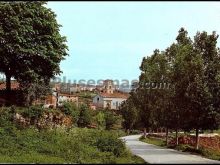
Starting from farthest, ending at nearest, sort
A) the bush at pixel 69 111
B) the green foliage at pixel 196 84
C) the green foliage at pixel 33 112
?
the bush at pixel 69 111, the green foliage at pixel 33 112, the green foliage at pixel 196 84

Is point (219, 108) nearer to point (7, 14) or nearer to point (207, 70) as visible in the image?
point (207, 70)

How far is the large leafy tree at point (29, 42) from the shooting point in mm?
33188

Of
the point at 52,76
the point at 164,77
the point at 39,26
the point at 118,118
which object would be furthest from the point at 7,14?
the point at 118,118

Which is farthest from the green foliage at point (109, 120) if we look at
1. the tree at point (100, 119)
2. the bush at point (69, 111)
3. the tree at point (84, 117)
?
the bush at point (69, 111)

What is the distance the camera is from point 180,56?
3619 cm

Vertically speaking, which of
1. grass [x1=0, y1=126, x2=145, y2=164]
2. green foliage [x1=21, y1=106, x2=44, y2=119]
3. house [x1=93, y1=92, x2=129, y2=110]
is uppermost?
house [x1=93, y1=92, x2=129, y2=110]

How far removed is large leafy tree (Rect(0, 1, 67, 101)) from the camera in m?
33.2

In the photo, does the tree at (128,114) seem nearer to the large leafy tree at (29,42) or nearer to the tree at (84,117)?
the tree at (84,117)

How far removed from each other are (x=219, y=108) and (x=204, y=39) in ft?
16.7

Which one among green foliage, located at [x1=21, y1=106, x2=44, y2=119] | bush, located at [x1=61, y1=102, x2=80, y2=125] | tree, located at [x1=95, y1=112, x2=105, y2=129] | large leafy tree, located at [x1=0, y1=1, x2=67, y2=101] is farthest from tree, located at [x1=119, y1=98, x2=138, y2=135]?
green foliage, located at [x1=21, y1=106, x2=44, y2=119]

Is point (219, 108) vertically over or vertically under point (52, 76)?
under

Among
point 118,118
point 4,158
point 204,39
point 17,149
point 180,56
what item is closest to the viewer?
point 4,158

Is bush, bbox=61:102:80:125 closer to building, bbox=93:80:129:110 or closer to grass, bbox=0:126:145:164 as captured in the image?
grass, bbox=0:126:145:164

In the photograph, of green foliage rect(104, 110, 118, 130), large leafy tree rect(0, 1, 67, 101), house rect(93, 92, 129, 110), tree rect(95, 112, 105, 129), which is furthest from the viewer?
house rect(93, 92, 129, 110)
